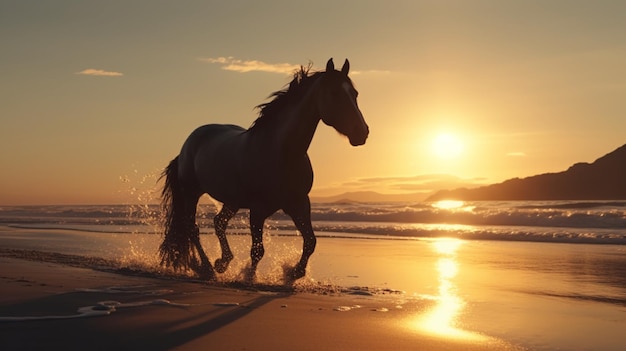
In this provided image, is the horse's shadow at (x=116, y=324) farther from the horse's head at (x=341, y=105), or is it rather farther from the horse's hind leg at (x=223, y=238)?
the horse's hind leg at (x=223, y=238)

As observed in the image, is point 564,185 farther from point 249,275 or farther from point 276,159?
point 276,159

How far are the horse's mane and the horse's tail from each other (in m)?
2.13

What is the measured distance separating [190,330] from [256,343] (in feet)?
1.75

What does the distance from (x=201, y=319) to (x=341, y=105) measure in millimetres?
2680

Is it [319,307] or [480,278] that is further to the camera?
[480,278]

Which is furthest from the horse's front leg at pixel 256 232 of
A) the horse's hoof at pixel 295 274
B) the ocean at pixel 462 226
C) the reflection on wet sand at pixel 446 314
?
the ocean at pixel 462 226

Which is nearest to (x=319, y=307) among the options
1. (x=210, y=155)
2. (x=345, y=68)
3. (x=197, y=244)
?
(x=345, y=68)

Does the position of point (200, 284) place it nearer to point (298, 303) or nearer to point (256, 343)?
point (298, 303)

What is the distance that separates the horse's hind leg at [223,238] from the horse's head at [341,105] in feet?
6.89

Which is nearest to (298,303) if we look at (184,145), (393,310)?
(393,310)

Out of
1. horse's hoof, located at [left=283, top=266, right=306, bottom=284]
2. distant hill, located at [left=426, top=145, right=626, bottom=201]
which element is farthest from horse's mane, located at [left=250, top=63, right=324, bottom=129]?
distant hill, located at [left=426, top=145, right=626, bottom=201]

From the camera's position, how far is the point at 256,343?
3754mm

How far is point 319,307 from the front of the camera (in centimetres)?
525

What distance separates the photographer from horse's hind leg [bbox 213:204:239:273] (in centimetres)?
793
